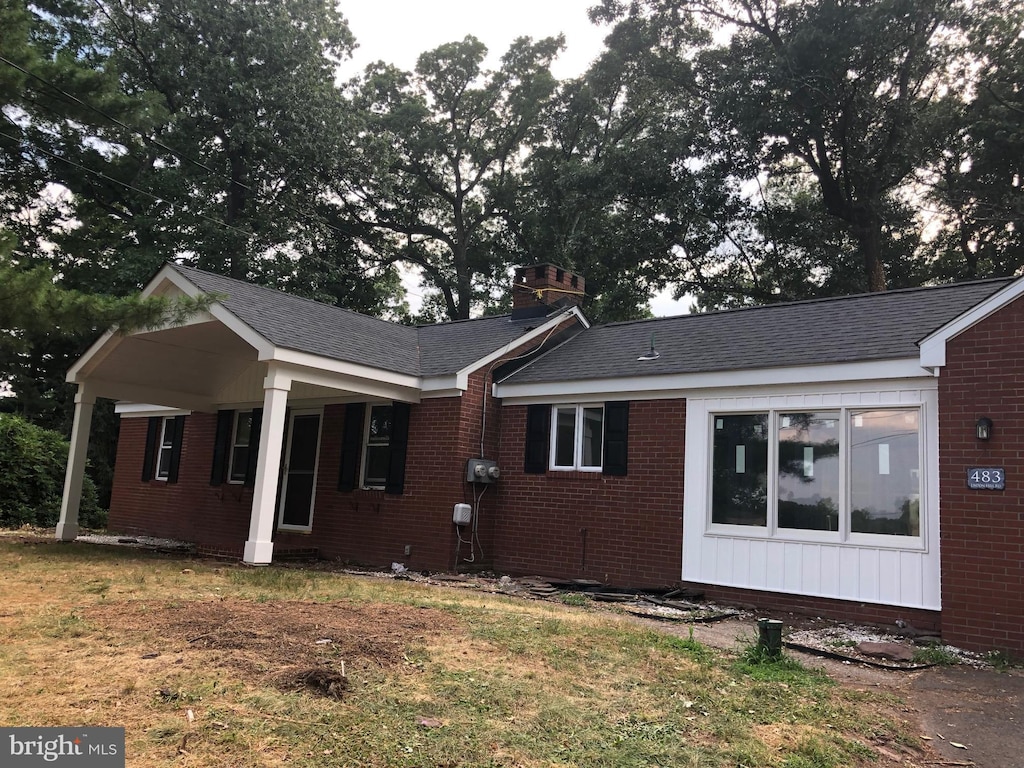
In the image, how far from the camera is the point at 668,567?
9.81 m

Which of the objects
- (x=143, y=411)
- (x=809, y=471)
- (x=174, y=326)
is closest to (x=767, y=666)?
(x=809, y=471)

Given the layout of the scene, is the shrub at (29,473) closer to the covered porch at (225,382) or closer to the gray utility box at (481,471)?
the covered porch at (225,382)

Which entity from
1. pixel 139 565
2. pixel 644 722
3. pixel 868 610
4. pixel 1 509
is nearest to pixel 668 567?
pixel 868 610

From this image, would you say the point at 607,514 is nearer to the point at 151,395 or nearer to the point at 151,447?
the point at 151,395

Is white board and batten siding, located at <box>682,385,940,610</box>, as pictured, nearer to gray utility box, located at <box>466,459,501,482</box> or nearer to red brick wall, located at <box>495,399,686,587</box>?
red brick wall, located at <box>495,399,686,587</box>

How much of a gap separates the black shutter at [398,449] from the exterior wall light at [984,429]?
7658mm

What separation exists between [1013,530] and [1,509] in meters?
17.9

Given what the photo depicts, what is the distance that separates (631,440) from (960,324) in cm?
430

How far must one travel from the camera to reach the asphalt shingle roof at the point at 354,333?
415 inches

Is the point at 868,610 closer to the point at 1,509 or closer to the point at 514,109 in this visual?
the point at 1,509

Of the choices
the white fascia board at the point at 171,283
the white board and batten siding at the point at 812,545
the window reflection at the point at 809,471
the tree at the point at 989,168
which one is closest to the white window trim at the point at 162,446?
the white fascia board at the point at 171,283

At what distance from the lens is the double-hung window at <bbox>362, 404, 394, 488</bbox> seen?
40.0 feet

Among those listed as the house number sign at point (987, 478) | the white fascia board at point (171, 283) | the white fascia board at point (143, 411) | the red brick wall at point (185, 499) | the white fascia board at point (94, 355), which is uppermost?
the white fascia board at point (171, 283)

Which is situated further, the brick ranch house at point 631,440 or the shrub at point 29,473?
the shrub at point 29,473
